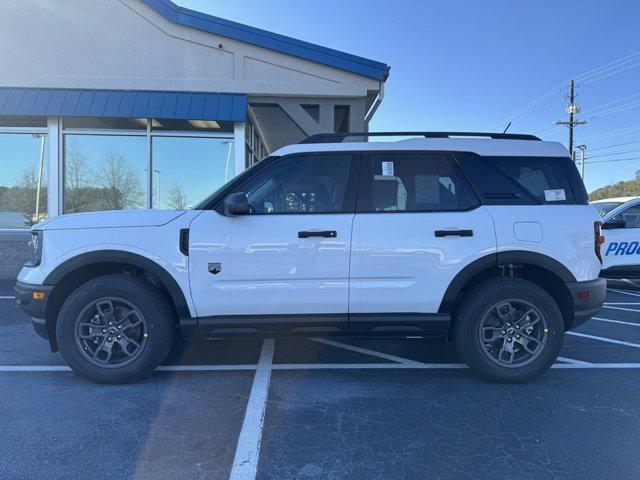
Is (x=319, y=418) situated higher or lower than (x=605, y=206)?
lower

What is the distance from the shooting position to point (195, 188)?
33.5 feet

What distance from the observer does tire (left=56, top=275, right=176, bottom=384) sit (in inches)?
150

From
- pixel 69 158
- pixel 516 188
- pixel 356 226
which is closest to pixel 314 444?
pixel 356 226

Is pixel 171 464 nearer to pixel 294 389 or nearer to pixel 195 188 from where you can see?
pixel 294 389

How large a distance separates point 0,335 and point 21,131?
19.5 ft

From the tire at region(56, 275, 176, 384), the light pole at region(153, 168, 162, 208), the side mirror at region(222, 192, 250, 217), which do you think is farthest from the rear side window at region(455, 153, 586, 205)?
the light pole at region(153, 168, 162, 208)

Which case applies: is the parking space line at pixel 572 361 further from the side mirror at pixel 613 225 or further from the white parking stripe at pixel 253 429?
the side mirror at pixel 613 225

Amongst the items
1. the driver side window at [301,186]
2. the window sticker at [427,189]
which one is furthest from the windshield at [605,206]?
the driver side window at [301,186]

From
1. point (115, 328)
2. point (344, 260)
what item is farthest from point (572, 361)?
point (115, 328)

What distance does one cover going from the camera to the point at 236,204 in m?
3.66

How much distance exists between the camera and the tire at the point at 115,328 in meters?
3.81

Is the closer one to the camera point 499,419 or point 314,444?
point 314,444

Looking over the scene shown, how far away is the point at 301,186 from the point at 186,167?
6.73 m

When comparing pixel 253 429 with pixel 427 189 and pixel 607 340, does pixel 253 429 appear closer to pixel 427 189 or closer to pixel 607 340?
pixel 427 189
